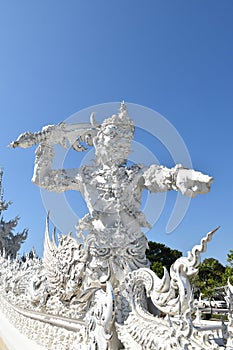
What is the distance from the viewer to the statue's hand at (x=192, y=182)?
2.92 meters

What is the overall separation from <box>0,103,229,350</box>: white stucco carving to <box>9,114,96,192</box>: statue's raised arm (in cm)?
1

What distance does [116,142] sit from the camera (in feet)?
12.9

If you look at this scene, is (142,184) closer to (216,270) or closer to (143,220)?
(143,220)

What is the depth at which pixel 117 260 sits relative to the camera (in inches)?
137

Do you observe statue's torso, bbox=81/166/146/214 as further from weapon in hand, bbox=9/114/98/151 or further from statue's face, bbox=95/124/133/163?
weapon in hand, bbox=9/114/98/151

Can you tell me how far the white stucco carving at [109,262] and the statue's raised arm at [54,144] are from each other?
1 centimetres

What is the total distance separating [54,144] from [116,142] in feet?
2.97

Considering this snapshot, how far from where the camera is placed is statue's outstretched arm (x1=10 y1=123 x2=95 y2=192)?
165 inches

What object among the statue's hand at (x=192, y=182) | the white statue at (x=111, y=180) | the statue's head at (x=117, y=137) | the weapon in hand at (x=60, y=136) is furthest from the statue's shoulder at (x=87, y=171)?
the statue's hand at (x=192, y=182)

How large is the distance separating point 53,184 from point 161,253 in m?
24.0

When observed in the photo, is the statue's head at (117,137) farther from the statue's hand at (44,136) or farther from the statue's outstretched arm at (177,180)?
the statue's hand at (44,136)

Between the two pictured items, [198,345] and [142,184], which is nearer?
[198,345]

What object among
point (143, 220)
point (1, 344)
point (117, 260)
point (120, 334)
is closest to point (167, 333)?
point (120, 334)

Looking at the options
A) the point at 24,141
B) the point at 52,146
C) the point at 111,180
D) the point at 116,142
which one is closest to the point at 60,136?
the point at 52,146
